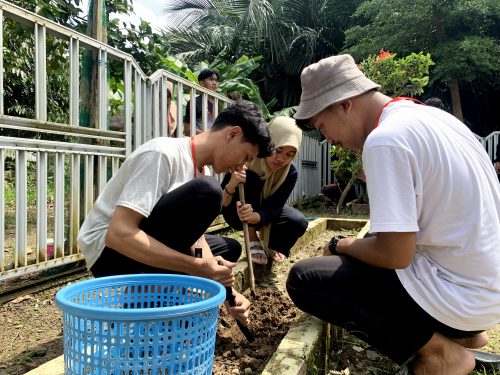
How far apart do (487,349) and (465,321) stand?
973mm

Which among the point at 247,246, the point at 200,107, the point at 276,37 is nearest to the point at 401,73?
the point at 200,107

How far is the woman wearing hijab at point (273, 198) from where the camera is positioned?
3.42 m

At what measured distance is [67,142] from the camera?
3.18 meters

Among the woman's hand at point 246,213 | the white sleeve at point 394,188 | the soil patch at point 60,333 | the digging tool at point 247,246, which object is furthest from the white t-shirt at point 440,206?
the woman's hand at point 246,213

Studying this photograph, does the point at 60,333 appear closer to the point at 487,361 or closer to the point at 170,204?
the point at 170,204

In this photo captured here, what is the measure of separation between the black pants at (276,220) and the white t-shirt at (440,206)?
1.85 metres

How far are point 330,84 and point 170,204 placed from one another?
34.5 inches

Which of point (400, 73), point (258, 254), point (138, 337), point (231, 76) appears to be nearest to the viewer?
point (138, 337)

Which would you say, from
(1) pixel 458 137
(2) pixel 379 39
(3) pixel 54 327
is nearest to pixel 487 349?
(1) pixel 458 137

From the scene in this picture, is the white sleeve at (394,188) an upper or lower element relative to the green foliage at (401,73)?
lower

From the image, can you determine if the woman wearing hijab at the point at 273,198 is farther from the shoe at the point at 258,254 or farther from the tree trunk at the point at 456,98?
the tree trunk at the point at 456,98

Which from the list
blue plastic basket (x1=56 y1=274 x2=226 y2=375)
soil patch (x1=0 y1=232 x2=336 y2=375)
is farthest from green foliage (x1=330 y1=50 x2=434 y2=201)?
blue plastic basket (x1=56 y1=274 x2=226 y2=375)

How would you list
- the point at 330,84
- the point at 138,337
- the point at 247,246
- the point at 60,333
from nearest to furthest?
1. the point at 138,337
2. the point at 330,84
3. the point at 60,333
4. the point at 247,246

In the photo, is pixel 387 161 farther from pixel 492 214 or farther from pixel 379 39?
pixel 379 39
